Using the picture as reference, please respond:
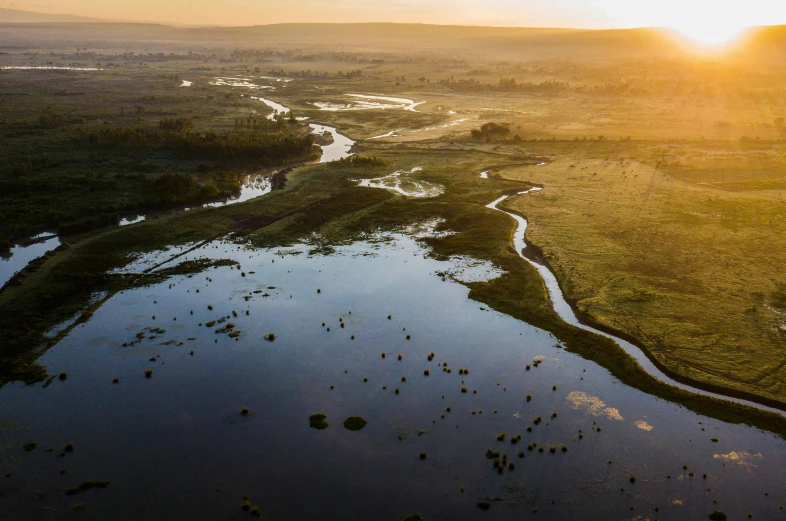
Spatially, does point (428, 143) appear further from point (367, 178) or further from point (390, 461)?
point (390, 461)

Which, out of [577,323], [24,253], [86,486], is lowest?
[86,486]

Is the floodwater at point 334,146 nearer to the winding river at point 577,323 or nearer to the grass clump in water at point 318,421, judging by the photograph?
the winding river at point 577,323

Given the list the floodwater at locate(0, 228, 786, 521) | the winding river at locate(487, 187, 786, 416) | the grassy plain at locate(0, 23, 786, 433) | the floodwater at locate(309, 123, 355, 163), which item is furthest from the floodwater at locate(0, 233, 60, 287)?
the floodwater at locate(309, 123, 355, 163)

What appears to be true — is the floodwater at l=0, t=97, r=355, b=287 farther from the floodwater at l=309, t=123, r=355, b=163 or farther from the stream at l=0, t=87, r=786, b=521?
the stream at l=0, t=87, r=786, b=521

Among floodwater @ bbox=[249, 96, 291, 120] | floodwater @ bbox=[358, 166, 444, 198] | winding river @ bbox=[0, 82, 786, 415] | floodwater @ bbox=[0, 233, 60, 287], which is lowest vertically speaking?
floodwater @ bbox=[0, 233, 60, 287]

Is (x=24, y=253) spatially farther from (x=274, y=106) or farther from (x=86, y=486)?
(x=274, y=106)

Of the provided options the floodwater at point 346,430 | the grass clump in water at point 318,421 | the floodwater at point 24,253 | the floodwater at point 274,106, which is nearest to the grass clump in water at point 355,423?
the floodwater at point 346,430

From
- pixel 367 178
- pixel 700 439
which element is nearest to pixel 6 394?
pixel 700 439

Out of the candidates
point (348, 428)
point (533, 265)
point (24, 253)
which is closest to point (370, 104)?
point (533, 265)
